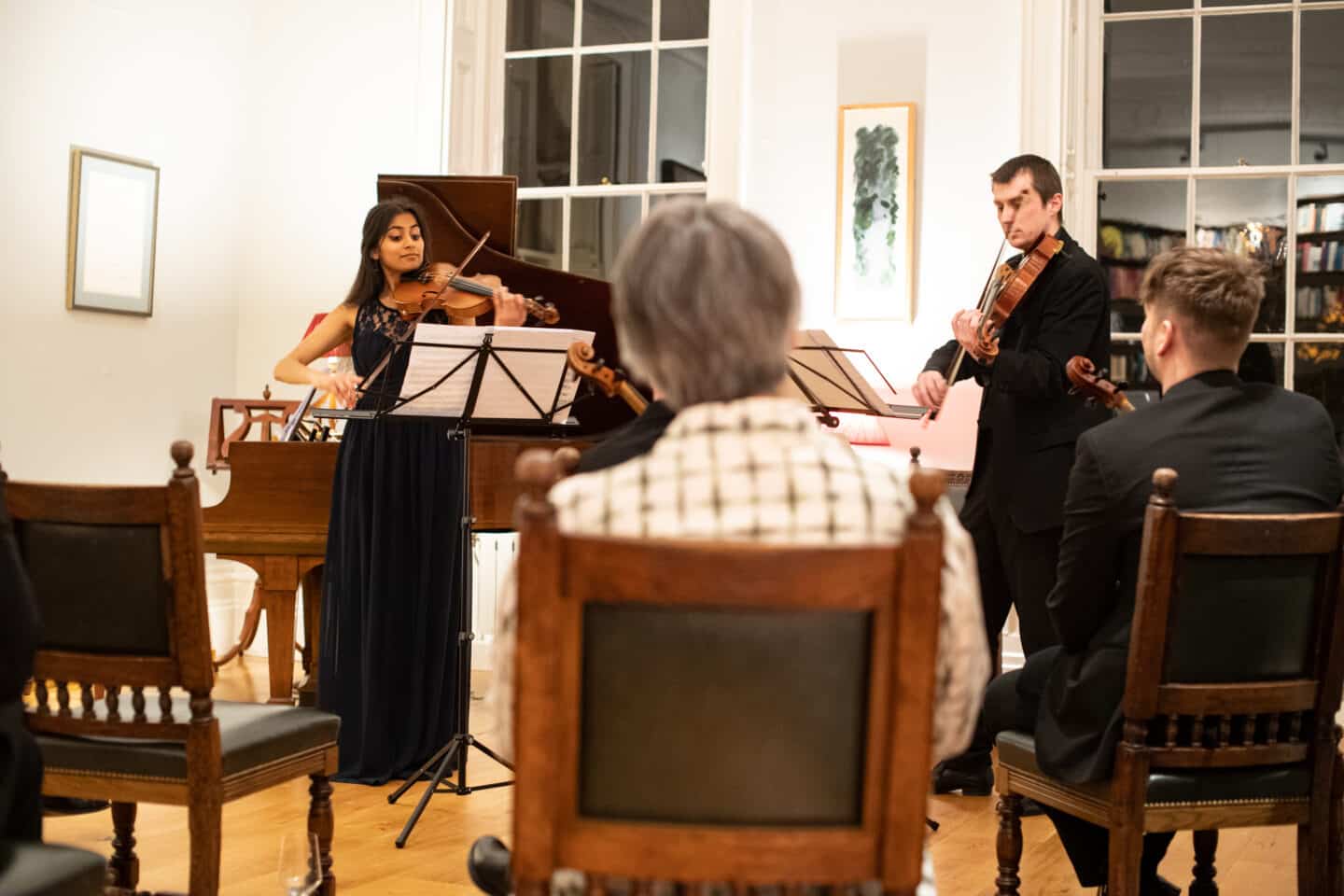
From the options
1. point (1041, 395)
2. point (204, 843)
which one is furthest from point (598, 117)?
point (204, 843)

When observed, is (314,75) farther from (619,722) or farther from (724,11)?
(619,722)

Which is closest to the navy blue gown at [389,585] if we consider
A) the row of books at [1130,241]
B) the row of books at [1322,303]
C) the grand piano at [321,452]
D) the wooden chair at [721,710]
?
the grand piano at [321,452]

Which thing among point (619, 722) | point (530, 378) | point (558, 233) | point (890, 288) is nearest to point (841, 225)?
point (890, 288)

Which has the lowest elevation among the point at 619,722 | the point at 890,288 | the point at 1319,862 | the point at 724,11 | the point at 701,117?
the point at 1319,862

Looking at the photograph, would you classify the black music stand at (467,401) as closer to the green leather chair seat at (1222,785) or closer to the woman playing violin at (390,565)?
the woman playing violin at (390,565)

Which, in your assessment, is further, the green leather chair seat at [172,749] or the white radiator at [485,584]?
the white radiator at [485,584]

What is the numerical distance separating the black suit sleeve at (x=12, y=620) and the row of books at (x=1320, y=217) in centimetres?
479

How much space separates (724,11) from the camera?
570 centimetres

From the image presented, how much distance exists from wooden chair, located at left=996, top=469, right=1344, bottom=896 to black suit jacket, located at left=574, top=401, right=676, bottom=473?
752 millimetres

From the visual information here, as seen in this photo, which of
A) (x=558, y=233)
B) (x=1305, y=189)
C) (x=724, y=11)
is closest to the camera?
(x=1305, y=189)

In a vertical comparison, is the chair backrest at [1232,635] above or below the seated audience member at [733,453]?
below

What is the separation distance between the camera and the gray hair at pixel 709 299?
4.53 feet

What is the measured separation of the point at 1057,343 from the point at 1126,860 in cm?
175

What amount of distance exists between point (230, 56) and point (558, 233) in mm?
1676
